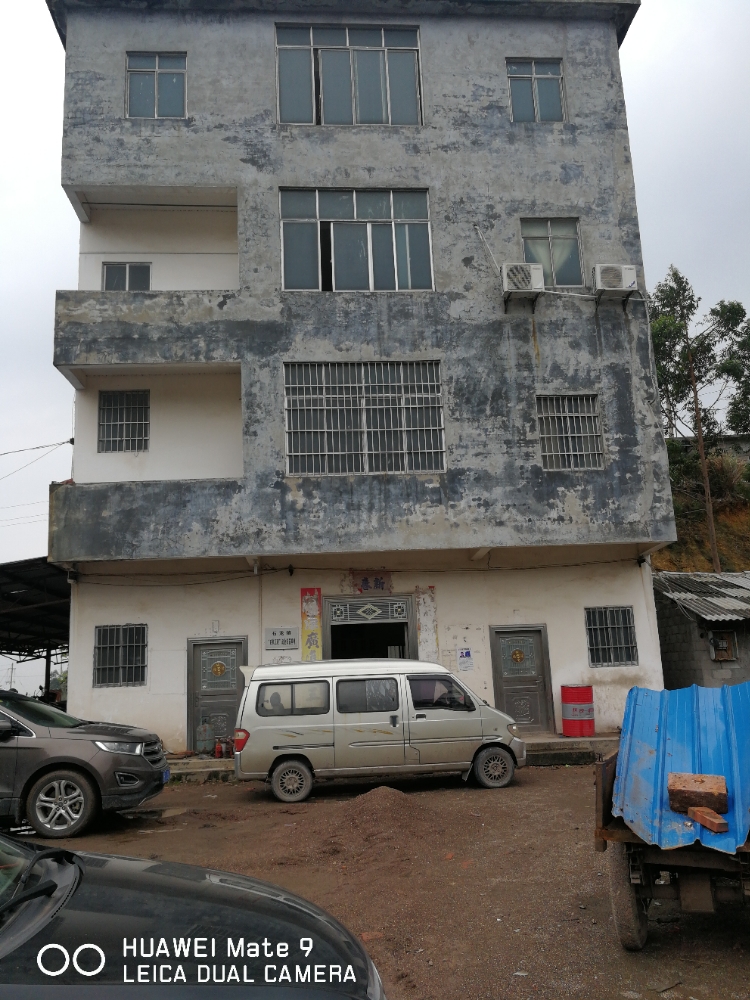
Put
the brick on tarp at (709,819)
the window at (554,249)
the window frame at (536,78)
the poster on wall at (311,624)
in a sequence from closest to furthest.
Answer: the brick on tarp at (709,819) < the poster on wall at (311,624) < the window at (554,249) < the window frame at (536,78)

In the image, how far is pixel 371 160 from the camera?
52.2 feet

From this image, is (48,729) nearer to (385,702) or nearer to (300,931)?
(385,702)

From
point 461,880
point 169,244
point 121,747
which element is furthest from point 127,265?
point 461,880

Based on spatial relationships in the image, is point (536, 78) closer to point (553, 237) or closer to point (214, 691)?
point (553, 237)

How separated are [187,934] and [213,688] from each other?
12.2 meters

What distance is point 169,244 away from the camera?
16219 mm

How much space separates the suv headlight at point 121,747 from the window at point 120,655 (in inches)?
203

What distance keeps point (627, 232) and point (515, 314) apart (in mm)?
3073

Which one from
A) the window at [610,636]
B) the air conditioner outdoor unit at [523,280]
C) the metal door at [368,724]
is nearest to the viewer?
the metal door at [368,724]

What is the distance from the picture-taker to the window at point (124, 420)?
15398mm

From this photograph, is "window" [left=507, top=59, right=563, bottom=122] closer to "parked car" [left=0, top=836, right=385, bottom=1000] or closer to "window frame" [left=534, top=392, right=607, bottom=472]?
"window frame" [left=534, top=392, right=607, bottom=472]

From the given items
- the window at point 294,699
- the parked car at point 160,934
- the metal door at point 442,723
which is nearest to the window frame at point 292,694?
the window at point 294,699

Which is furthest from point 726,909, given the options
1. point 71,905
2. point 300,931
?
point 71,905

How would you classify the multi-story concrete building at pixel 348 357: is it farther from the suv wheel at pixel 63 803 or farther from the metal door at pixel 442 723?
the suv wheel at pixel 63 803
